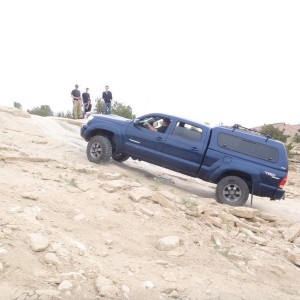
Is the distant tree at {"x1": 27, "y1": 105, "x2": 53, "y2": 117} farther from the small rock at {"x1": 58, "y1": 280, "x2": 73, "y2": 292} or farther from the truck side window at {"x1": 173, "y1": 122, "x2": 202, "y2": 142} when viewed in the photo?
the small rock at {"x1": 58, "y1": 280, "x2": 73, "y2": 292}

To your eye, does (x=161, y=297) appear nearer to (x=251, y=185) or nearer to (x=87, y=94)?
(x=251, y=185)

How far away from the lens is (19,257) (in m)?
4.18

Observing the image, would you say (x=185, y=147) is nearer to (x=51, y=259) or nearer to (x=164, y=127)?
(x=164, y=127)

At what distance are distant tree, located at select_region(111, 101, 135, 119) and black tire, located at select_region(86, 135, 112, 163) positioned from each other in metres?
13.7

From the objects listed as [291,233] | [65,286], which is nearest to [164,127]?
[291,233]

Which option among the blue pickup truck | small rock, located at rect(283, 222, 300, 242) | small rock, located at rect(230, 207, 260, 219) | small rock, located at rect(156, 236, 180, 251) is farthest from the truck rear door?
small rock, located at rect(156, 236, 180, 251)

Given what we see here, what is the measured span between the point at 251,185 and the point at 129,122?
3.62 metres

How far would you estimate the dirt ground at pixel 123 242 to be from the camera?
4.09 metres

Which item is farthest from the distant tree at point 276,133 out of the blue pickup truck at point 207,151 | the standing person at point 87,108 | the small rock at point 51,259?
the small rock at point 51,259

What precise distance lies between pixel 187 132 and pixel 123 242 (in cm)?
459

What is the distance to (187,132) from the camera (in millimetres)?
9328

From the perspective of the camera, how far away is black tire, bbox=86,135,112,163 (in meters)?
9.76

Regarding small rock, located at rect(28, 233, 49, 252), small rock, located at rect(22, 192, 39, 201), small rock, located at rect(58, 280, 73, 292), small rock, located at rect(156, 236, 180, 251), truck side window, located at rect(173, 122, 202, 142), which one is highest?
truck side window, located at rect(173, 122, 202, 142)

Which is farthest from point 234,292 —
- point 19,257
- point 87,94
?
point 87,94
